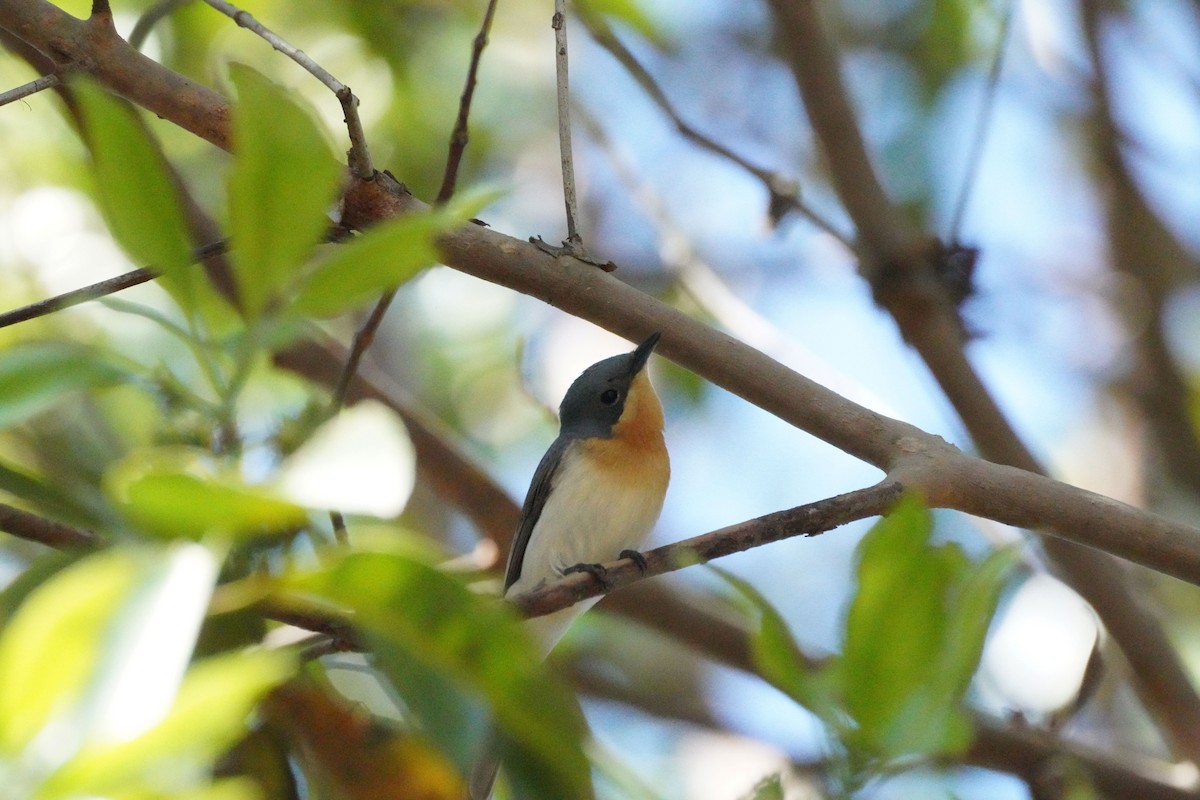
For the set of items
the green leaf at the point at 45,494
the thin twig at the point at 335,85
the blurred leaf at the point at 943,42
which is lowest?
the green leaf at the point at 45,494

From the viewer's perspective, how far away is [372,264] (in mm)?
934

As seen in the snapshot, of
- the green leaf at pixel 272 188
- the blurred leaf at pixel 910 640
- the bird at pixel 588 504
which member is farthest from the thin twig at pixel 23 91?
the bird at pixel 588 504

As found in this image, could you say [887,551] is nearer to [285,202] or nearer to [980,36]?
[285,202]

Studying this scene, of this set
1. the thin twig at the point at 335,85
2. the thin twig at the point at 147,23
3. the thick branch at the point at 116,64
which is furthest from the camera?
the thin twig at the point at 147,23

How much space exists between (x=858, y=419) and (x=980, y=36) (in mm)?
3619

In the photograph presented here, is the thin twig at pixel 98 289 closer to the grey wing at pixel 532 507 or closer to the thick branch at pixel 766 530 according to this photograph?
the thick branch at pixel 766 530

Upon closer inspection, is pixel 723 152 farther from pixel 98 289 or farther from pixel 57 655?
pixel 57 655

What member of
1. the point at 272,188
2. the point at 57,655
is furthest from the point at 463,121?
the point at 57,655

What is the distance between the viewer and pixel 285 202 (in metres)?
0.95

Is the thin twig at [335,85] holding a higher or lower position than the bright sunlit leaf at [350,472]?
higher

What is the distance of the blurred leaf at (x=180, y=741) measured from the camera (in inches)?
29.0

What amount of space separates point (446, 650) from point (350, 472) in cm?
17

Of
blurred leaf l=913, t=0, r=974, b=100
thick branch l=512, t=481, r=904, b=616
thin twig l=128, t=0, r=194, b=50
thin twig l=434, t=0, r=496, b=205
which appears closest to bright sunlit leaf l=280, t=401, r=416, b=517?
thick branch l=512, t=481, r=904, b=616

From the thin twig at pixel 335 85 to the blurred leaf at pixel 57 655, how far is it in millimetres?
1287
